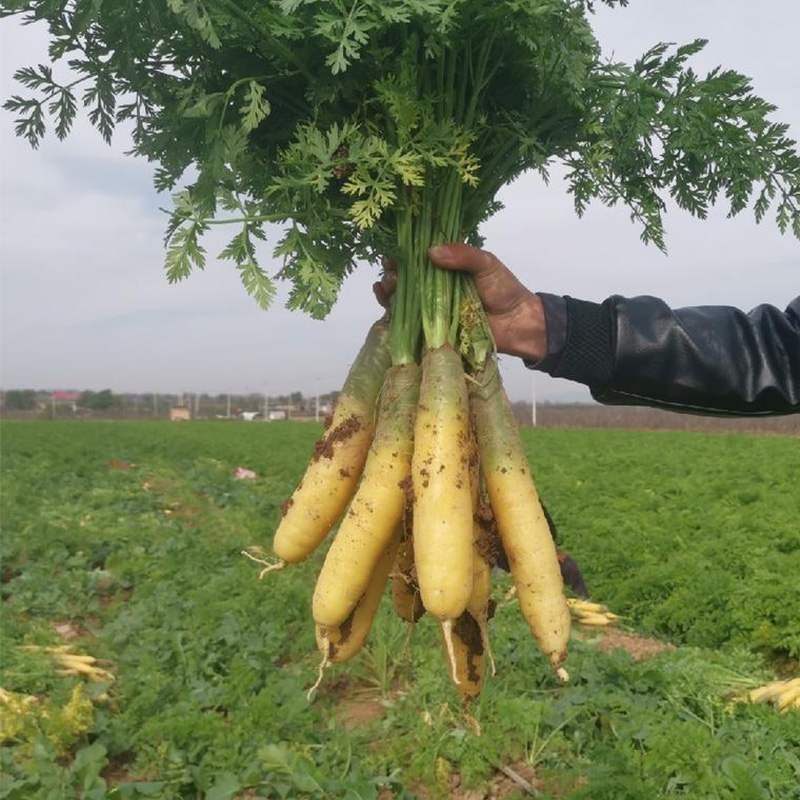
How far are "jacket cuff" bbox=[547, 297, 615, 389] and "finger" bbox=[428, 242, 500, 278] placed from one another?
1.66 ft

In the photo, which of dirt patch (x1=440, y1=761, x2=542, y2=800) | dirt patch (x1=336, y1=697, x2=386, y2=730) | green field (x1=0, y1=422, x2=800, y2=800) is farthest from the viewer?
dirt patch (x1=336, y1=697, x2=386, y2=730)

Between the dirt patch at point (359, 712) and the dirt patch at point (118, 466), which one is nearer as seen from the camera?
the dirt patch at point (359, 712)

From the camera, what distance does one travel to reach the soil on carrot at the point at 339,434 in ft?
8.49

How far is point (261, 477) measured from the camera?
24.2 m

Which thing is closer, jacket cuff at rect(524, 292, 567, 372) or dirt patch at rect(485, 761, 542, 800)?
jacket cuff at rect(524, 292, 567, 372)

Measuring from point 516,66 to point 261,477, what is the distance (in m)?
22.5

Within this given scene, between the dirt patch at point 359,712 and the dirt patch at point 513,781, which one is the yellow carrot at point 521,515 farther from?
the dirt patch at point 359,712

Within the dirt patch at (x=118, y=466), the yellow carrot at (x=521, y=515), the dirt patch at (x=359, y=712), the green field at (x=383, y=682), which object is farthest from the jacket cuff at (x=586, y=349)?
the dirt patch at (x=118, y=466)

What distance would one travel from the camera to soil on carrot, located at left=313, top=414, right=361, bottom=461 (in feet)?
Result: 8.49

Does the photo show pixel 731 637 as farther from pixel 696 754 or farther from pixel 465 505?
pixel 465 505

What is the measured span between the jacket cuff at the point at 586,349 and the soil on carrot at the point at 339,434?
70cm

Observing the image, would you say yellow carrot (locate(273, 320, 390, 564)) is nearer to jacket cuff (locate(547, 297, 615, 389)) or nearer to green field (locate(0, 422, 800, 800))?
jacket cuff (locate(547, 297, 615, 389))

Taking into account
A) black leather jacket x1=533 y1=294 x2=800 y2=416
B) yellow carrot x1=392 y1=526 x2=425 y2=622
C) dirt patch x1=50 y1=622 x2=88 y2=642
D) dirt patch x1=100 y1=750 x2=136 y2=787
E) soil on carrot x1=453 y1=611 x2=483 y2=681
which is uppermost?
black leather jacket x1=533 y1=294 x2=800 y2=416

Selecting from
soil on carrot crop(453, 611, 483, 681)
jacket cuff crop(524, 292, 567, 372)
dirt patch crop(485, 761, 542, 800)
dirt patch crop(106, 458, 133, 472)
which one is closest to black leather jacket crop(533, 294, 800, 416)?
jacket cuff crop(524, 292, 567, 372)
